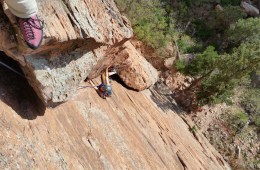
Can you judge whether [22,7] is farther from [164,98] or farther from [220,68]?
[220,68]

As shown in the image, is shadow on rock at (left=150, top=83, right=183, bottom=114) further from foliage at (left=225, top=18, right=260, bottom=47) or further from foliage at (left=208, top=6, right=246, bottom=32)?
foliage at (left=208, top=6, right=246, bottom=32)

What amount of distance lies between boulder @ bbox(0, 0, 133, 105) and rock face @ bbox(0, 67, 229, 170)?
0.52m

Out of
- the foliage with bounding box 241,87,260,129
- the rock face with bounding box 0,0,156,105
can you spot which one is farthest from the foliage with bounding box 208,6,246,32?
the rock face with bounding box 0,0,156,105

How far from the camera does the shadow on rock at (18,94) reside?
6.55 m

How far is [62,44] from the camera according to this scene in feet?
21.9

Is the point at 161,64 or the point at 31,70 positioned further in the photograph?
the point at 161,64

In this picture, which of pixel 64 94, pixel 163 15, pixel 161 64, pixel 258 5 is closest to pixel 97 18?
pixel 64 94

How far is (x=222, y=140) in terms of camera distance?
17.8m

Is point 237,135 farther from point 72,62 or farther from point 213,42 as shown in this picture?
point 72,62

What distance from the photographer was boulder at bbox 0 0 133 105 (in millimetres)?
6051

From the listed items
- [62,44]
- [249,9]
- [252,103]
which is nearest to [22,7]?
[62,44]

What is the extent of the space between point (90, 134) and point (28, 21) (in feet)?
11.2

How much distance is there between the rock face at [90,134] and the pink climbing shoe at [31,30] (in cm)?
145

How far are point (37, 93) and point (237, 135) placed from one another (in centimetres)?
1431
